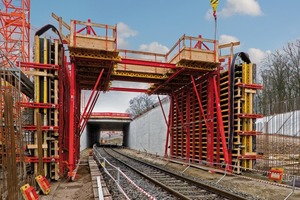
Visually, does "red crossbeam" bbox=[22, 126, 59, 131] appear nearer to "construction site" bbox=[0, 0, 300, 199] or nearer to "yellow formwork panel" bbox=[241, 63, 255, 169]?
"construction site" bbox=[0, 0, 300, 199]

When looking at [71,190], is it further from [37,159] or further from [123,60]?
[123,60]

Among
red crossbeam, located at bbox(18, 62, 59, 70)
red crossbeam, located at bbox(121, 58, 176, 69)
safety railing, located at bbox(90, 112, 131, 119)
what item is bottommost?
safety railing, located at bbox(90, 112, 131, 119)

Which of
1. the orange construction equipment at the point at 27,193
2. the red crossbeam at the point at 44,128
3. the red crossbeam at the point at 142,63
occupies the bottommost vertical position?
the orange construction equipment at the point at 27,193

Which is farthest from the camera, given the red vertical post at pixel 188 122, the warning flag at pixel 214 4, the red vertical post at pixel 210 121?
the red vertical post at pixel 188 122

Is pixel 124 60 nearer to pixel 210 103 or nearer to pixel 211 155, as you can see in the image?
pixel 210 103

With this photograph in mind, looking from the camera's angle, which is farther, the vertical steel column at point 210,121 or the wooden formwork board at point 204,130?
the vertical steel column at point 210,121

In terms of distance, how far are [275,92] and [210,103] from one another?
24952mm

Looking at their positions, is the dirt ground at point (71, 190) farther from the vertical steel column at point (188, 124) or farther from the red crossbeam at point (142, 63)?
the vertical steel column at point (188, 124)

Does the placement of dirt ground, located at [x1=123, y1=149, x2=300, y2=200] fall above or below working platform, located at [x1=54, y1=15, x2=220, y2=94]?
below

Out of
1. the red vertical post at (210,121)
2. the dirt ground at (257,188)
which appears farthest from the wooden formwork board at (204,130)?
the dirt ground at (257,188)

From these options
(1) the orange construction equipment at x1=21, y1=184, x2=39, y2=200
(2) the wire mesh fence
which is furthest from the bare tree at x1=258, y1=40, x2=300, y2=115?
(1) the orange construction equipment at x1=21, y1=184, x2=39, y2=200

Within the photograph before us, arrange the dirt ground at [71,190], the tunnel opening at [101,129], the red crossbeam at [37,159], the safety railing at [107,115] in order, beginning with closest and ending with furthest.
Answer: the dirt ground at [71,190]
the red crossbeam at [37,159]
the safety railing at [107,115]
the tunnel opening at [101,129]

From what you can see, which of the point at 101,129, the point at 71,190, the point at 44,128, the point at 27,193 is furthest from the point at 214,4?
the point at 101,129

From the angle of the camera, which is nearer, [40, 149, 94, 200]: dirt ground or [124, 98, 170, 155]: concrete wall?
[40, 149, 94, 200]: dirt ground
